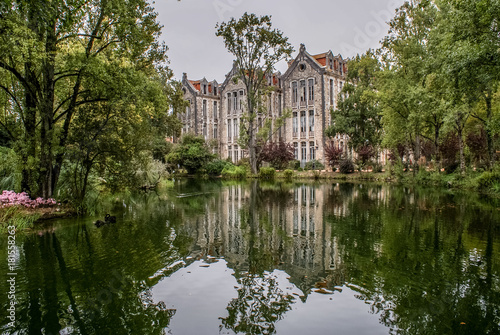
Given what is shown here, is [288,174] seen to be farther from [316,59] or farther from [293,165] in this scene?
[316,59]

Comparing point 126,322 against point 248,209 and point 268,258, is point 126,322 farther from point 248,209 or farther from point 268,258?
point 248,209

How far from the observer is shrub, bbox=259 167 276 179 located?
121 feet

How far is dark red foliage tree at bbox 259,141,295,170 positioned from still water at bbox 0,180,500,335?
95.4 feet

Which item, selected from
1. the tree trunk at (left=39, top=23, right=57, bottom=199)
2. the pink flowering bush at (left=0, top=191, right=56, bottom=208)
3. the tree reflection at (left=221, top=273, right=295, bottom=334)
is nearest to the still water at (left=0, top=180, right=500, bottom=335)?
the tree reflection at (left=221, top=273, right=295, bottom=334)

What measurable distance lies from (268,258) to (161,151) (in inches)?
1512

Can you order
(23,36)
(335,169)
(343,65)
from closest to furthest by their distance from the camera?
(23,36), (335,169), (343,65)

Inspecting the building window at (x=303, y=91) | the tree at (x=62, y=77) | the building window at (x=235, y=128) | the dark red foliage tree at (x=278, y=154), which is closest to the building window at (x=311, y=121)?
the building window at (x=303, y=91)

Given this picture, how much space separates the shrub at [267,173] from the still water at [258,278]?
84.0 ft

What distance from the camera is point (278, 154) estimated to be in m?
40.2

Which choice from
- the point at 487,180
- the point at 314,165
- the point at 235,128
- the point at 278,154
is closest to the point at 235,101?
the point at 235,128

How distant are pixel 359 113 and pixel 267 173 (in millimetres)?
12023

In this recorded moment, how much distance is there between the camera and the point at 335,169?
36750 mm

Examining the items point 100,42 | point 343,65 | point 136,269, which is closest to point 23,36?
point 100,42

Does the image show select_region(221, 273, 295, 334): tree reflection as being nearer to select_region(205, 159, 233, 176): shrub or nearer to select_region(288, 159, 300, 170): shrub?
select_region(288, 159, 300, 170): shrub
